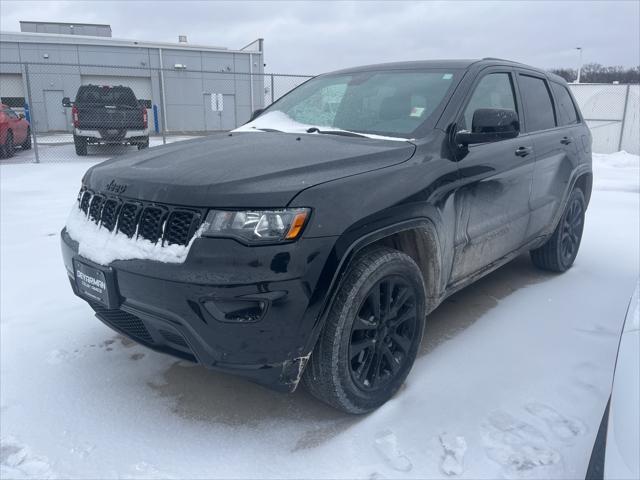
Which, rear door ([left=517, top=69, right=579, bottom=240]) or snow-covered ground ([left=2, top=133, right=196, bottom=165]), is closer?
rear door ([left=517, top=69, right=579, bottom=240])

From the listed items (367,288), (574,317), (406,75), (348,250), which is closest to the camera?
(348,250)

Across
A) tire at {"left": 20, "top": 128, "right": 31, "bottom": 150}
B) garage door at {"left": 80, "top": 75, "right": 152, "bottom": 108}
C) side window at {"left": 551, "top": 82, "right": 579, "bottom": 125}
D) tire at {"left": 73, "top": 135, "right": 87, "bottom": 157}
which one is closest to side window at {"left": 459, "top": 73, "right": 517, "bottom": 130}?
side window at {"left": 551, "top": 82, "right": 579, "bottom": 125}

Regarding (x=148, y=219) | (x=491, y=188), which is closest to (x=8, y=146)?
(x=148, y=219)

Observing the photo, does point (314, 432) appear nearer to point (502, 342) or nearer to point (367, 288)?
point (367, 288)

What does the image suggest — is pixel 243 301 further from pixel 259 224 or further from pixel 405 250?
pixel 405 250

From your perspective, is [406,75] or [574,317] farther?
[574,317]

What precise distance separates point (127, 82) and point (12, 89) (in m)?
5.66

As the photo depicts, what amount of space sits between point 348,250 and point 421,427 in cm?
93

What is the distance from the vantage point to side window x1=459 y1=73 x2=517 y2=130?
10.0 ft

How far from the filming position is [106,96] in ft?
46.9

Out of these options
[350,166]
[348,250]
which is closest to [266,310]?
[348,250]

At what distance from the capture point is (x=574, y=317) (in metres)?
3.64

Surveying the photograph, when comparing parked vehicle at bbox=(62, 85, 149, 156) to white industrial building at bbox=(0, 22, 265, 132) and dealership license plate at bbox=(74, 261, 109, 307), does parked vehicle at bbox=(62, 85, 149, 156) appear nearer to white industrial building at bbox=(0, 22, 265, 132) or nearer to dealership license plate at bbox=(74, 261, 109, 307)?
white industrial building at bbox=(0, 22, 265, 132)

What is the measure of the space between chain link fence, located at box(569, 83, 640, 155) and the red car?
15643mm
